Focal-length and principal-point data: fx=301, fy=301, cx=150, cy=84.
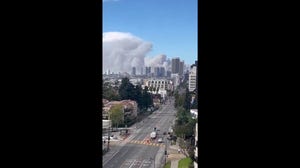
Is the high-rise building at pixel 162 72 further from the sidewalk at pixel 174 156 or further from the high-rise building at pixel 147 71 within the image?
the sidewalk at pixel 174 156

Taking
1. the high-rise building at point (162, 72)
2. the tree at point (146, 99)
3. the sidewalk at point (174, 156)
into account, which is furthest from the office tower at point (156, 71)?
the sidewalk at point (174, 156)

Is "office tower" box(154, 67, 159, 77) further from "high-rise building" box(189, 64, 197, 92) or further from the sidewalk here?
the sidewalk

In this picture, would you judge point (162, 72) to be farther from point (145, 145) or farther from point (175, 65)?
point (145, 145)

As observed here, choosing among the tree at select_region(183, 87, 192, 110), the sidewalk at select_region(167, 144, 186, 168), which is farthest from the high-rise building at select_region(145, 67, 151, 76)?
the sidewalk at select_region(167, 144, 186, 168)

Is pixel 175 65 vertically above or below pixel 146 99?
above

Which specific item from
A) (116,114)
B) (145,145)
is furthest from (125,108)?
(145,145)
